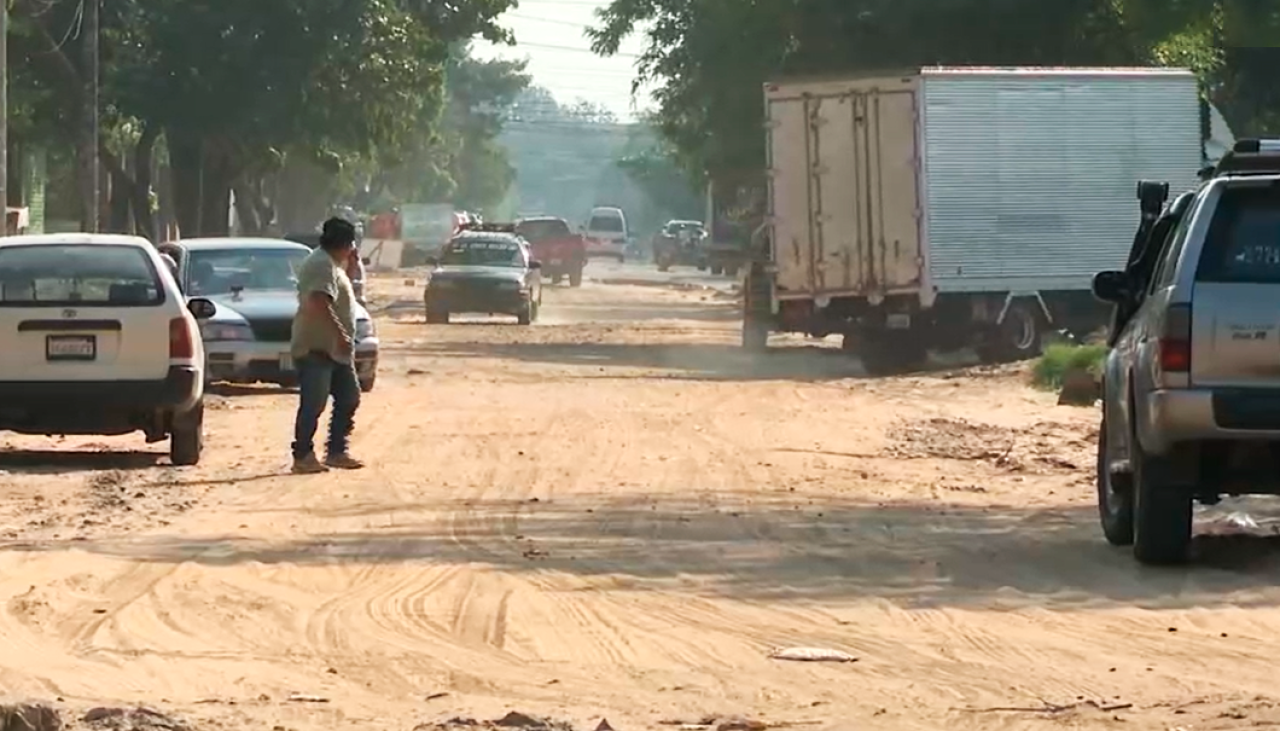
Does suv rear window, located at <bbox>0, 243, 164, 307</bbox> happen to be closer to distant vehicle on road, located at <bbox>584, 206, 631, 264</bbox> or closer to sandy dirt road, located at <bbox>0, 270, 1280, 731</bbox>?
sandy dirt road, located at <bbox>0, 270, 1280, 731</bbox>

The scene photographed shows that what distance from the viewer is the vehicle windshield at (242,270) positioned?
2572 cm

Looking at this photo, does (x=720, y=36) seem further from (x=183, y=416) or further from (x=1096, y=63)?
(x=183, y=416)

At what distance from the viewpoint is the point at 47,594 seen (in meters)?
11.3

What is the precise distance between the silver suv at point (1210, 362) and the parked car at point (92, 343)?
7.12m

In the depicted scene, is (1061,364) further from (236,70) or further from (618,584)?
(236,70)

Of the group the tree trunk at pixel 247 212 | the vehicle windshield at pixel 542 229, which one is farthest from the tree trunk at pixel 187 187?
the vehicle windshield at pixel 542 229

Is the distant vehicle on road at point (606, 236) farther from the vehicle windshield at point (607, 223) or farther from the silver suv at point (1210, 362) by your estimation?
the silver suv at point (1210, 362)

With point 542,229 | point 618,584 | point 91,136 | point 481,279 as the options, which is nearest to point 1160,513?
point 618,584

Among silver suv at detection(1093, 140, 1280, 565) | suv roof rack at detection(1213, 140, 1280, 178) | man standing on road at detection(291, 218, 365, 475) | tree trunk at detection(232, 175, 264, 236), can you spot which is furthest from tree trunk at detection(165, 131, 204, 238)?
silver suv at detection(1093, 140, 1280, 565)

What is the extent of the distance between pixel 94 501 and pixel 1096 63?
84.9ft

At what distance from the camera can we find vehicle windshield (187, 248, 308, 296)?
25.7 metres

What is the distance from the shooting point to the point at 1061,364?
89.2 feet

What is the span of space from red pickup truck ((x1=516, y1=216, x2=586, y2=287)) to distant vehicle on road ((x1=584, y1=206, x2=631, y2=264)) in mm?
23023

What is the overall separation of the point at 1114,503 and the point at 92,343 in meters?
7.21
